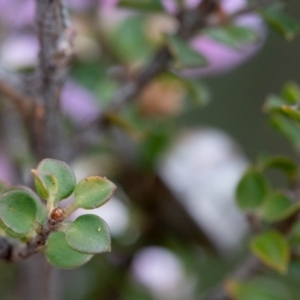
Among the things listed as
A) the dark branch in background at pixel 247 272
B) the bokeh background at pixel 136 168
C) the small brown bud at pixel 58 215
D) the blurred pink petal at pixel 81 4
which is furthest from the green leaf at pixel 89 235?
the blurred pink petal at pixel 81 4

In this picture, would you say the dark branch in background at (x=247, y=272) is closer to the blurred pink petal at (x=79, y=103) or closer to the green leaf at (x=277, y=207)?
the green leaf at (x=277, y=207)

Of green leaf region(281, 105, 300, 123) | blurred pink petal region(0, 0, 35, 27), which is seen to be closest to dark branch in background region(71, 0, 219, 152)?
green leaf region(281, 105, 300, 123)

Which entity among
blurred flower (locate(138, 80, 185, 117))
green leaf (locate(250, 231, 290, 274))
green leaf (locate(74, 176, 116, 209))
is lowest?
blurred flower (locate(138, 80, 185, 117))

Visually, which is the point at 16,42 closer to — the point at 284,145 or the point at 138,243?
the point at 138,243

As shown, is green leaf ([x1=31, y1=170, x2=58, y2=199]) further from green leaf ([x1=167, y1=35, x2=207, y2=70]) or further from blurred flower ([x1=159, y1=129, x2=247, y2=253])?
blurred flower ([x1=159, y1=129, x2=247, y2=253])

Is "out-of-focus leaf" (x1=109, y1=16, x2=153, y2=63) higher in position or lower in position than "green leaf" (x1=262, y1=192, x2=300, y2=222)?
lower

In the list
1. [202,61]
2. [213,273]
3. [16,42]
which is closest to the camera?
[202,61]

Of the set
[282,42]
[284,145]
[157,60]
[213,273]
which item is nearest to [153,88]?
[157,60]
